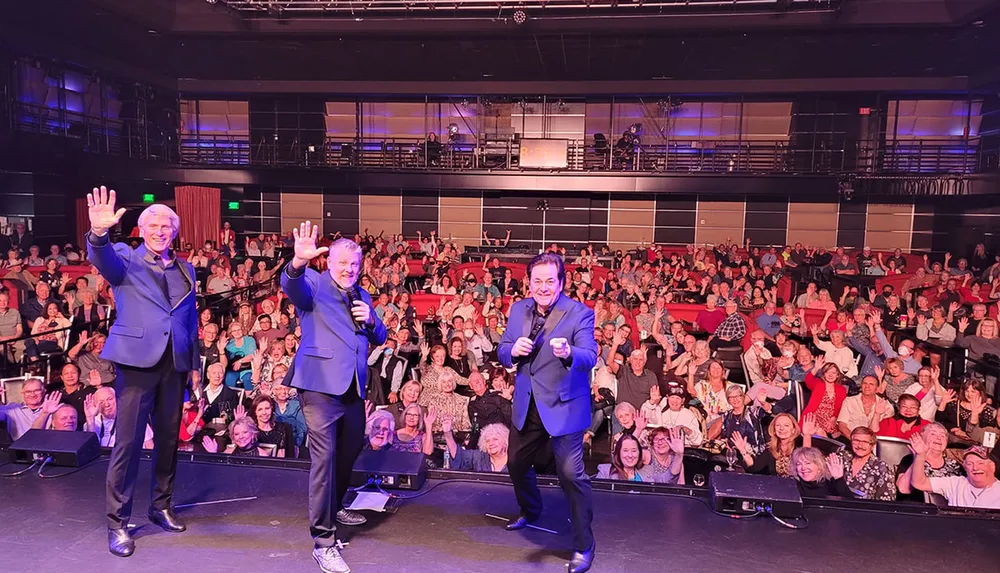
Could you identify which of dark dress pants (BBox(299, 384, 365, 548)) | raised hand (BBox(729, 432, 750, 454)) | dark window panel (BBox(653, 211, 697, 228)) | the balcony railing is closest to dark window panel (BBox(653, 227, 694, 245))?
dark window panel (BBox(653, 211, 697, 228))

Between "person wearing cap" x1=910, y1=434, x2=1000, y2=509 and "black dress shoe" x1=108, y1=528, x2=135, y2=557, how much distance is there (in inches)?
146

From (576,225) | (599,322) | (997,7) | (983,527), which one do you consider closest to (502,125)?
(576,225)

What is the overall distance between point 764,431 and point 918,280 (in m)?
7.30

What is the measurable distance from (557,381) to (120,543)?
178 cm

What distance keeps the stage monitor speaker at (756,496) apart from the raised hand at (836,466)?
68 cm

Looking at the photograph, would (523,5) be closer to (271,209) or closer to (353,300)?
(271,209)

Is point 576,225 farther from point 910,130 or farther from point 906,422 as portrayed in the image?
point 906,422

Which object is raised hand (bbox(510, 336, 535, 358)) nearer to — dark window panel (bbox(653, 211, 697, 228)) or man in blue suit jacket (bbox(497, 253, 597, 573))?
man in blue suit jacket (bbox(497, 253, 597, 573))

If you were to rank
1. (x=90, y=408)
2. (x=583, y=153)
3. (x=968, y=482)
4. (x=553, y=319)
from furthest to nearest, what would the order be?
(x=583, y=153) → (x=90, y=408) → (x=968, y=482) → (x=553, y=319)

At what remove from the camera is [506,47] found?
15.2m

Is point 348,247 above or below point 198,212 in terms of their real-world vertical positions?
below

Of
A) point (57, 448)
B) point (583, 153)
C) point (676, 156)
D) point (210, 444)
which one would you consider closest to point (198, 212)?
point (583, 153)

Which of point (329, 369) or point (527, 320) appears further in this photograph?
point (527, 320)

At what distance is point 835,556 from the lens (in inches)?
108
